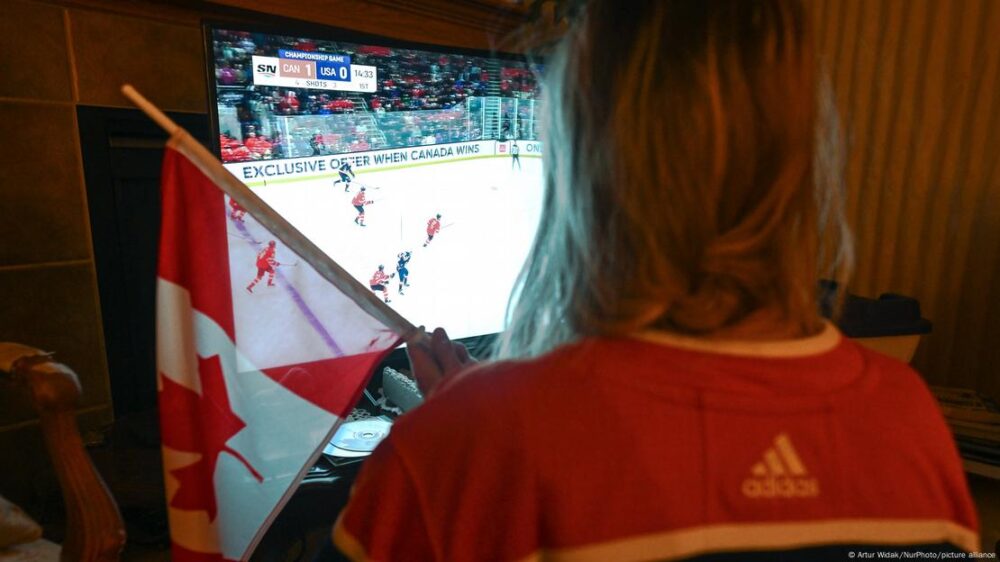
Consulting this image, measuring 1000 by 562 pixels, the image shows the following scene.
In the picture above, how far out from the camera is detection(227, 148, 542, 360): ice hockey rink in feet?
3.88

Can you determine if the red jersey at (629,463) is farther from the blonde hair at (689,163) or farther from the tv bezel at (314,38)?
the tv bezel at (314,38)

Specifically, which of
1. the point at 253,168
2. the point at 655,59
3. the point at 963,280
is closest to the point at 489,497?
the point at 655,59

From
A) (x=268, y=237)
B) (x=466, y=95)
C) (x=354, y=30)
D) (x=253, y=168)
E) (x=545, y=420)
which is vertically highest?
(x=354, y=30)

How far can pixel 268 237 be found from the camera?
0.85 metres

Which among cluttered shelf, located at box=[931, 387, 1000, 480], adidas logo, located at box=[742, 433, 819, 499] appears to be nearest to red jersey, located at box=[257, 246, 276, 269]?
adidas logo, located at box=[742, 433, 819, 499]

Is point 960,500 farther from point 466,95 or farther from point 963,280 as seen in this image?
point 963,280

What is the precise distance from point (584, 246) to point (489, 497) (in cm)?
24

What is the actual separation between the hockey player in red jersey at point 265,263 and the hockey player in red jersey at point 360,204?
375mm

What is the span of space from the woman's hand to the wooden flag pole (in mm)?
17

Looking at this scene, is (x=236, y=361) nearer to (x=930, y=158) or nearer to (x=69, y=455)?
(x=69, y=455)

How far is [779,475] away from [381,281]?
923 mm

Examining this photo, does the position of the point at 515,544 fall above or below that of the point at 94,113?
below

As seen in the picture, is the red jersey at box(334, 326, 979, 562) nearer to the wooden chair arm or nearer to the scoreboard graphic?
the wooden chair arm

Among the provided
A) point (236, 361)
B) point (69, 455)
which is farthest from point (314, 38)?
point (69, 455)
